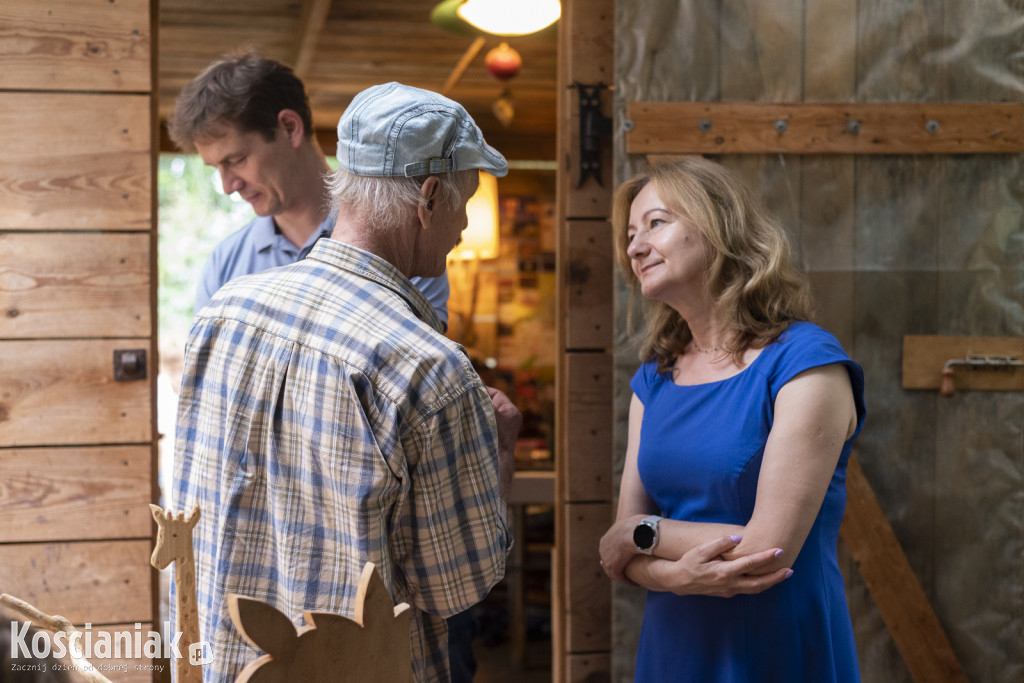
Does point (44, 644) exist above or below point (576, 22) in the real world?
below

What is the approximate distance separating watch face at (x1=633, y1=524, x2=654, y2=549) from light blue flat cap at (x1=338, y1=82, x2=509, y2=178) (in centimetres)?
82

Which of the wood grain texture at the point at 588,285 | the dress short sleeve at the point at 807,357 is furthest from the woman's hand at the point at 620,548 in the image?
the wood grain texture at the point at 588,285

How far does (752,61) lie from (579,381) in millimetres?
942

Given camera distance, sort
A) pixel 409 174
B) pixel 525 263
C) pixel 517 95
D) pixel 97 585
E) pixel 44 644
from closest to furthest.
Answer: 1. pixel 44 644
2. pixel 409 174
3. pixel 97 585
4. pixel 517 95
5. pixel 525 263

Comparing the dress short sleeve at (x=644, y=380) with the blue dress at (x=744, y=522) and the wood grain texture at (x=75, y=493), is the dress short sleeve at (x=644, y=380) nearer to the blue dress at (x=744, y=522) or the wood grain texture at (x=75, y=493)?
the blue dress at (x=744, y=522)

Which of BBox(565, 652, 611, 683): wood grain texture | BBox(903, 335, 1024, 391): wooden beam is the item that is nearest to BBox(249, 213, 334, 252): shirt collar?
BBox(565, 652, 611, 683): wood grain texture

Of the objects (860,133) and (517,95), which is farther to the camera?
(517,95)

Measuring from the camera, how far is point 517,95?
18.0ft

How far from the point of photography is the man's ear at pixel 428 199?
3.85 ft

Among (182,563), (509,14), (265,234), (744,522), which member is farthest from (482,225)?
(182,563)

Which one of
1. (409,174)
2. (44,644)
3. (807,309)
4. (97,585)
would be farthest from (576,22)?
(44,644)

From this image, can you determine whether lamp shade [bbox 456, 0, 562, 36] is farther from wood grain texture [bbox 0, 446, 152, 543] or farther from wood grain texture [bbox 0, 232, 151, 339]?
wood grain texture [bbox 0, 446, 152, 543]

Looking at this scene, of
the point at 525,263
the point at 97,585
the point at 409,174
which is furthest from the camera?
the point at 525,263

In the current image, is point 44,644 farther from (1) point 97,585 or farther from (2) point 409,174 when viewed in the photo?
(1) point 97,585
